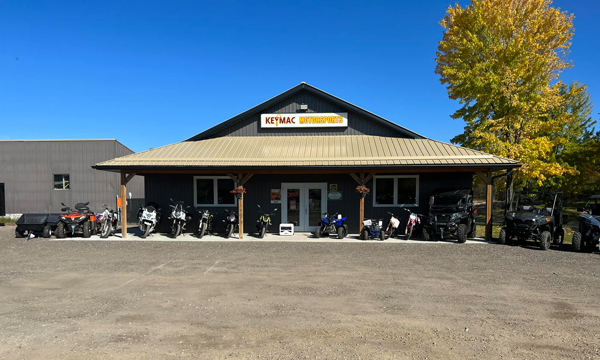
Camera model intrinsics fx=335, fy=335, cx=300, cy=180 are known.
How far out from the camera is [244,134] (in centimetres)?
1499

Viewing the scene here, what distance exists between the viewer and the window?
20922 millimetres

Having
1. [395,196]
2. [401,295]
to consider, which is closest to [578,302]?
[401,295]

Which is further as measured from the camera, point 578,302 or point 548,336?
point 578,302

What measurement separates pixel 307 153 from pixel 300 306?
8.42 metres

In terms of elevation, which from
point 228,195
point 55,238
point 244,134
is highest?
point 244,134

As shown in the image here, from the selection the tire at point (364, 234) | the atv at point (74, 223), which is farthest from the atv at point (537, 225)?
the atv at point (74, 223)

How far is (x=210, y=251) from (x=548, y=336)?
8.11m

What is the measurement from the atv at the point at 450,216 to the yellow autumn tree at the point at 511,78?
193 inches

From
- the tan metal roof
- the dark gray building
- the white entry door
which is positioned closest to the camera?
the tan metal roof

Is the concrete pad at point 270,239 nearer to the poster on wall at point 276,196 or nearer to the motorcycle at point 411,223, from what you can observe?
the motorcycle at point 411,223

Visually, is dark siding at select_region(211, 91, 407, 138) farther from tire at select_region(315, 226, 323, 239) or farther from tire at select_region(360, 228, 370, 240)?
tire at select_region(360, 228, 370, 240)

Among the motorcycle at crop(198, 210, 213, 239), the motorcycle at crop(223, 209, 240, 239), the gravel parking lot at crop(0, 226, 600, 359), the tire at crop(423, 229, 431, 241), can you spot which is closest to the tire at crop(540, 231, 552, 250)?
the gravel parking lot at crop(0, 226, 600, 359)

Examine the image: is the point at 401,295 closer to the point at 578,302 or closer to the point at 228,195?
the point at 578,302

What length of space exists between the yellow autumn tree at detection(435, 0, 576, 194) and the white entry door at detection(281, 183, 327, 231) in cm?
826
